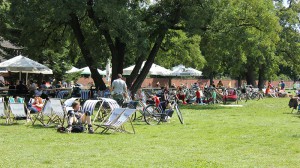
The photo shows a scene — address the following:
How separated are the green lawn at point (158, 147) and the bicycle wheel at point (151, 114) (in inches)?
46.6

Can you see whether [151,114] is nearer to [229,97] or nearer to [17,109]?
[17,109]

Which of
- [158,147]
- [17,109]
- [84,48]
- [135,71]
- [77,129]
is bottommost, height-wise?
[158,147]

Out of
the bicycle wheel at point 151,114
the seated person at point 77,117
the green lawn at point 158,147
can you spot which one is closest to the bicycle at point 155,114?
the bicycle wheel at point 151,114

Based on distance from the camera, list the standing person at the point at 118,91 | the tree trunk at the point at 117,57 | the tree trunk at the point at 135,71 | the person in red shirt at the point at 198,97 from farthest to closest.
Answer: the person in red shirt at the point at 198,97, the tree trunk at the point at 135,71, the tree trunk at the point at 117,57, the standing person at the point at 118,91

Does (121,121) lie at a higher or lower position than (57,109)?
lower

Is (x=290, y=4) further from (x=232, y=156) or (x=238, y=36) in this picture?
(x=232, y=156)

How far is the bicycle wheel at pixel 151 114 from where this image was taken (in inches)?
614

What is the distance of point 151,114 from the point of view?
1565 centimetres

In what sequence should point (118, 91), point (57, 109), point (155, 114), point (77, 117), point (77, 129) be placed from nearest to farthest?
point (77, 129)
point (77, 117)
point (57, 109)
point (155, 114)
point (118, 91)

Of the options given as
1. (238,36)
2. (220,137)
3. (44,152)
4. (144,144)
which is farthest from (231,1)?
(44,152)

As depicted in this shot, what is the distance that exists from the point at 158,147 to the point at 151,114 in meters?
5.51

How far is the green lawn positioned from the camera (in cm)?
832

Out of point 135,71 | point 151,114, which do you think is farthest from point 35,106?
point 135,71

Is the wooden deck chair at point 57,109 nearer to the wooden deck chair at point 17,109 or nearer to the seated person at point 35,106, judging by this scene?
the wooden deck chair at point 17,109
